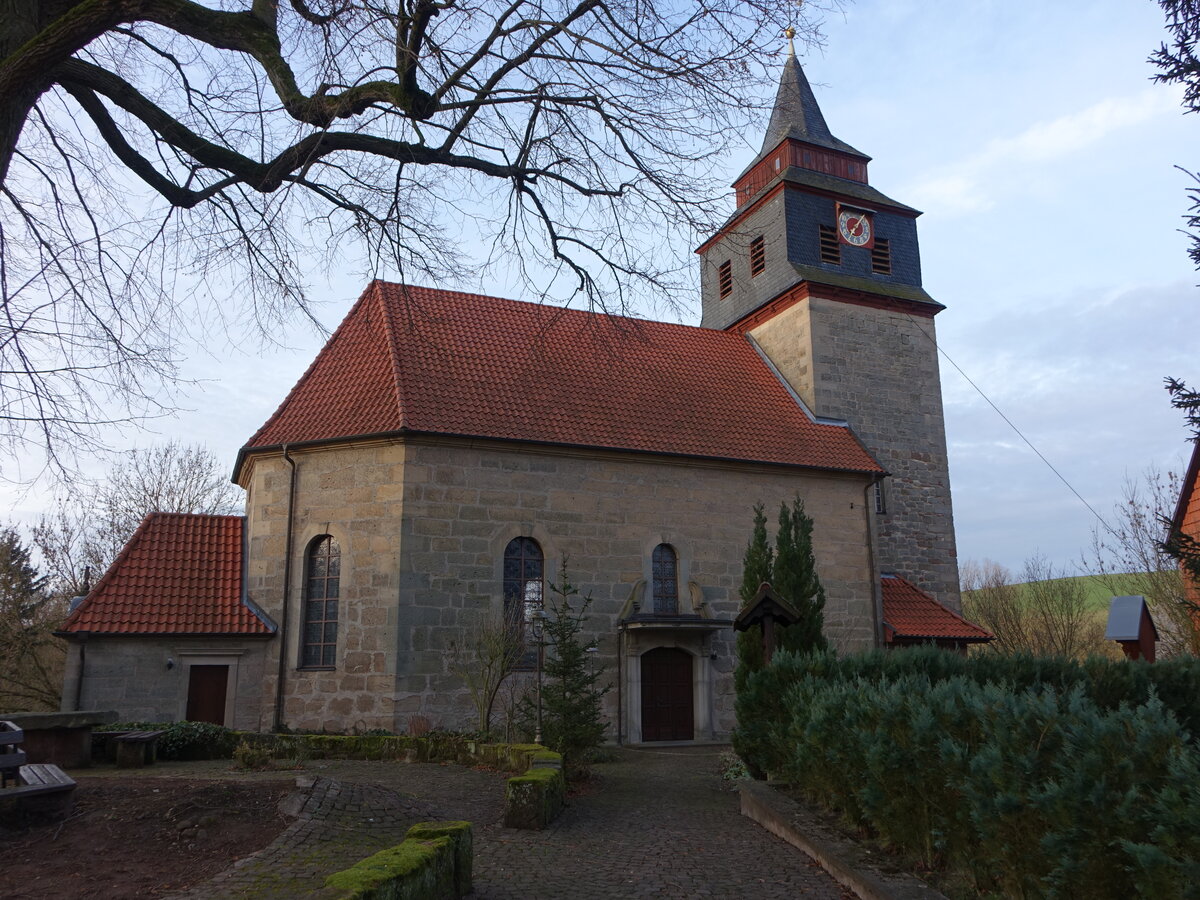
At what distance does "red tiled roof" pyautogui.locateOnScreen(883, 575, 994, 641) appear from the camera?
1888cm

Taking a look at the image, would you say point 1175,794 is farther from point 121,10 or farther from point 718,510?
point 718,510

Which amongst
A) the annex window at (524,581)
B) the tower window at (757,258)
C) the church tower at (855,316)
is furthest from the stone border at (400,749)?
the tower window at (757,258)

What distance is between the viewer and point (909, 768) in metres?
6.42

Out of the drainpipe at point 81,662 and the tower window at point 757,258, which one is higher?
the tower window at point 757,258

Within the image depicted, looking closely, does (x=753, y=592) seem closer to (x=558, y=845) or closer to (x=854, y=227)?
(x=558, y=845)

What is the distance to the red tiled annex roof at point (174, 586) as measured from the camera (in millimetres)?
15161

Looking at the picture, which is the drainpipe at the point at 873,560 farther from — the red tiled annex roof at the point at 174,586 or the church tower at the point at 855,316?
the red tiled annex roof at the point at 174,586

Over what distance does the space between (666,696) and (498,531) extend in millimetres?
4474

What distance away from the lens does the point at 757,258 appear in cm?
2334

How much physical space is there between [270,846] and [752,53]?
647 cm

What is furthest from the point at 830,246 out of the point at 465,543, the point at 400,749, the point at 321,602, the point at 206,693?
the point at 206,693

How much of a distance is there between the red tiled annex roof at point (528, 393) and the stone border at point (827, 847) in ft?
27.7

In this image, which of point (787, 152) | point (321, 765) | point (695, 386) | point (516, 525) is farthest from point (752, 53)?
point (787, 152)

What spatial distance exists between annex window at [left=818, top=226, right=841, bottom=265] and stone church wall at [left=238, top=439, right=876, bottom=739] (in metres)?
6.82
